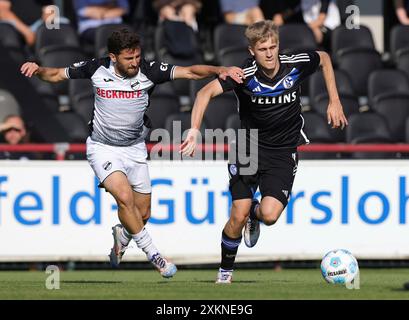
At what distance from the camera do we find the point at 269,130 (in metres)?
11.5

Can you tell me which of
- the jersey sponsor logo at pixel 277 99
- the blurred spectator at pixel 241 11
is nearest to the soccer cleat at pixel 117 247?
the jersey sponsor logo at pixel 277 99

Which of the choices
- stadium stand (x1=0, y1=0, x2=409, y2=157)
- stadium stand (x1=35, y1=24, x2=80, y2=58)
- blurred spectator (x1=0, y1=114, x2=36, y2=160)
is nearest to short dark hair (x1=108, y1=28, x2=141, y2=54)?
blurred spectator (x1=0, y1=114, x2=36, y2=160)

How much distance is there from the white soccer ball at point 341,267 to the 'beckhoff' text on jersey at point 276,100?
4.11 ft

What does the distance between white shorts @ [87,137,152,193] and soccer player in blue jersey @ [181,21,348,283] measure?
0.94 m

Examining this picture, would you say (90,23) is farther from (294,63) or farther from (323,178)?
(294,63)

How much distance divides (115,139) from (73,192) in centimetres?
269

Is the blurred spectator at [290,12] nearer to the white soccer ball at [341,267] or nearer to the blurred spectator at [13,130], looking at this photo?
the blurred spectator at [13,130]

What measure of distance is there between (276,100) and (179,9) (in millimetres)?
7008

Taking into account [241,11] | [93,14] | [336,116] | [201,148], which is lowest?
[201,148]

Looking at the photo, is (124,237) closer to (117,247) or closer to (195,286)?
(117,247)

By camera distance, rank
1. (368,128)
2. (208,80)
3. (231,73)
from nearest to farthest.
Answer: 1. (231,73)
2. (368,128)
3. (208,80)

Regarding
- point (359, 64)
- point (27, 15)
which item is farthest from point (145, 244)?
point (27, 15)

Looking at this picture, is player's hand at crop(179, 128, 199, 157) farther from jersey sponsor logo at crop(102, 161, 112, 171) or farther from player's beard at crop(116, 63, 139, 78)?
jersey sponsor logo at crop(102, 161, 112, 171)
